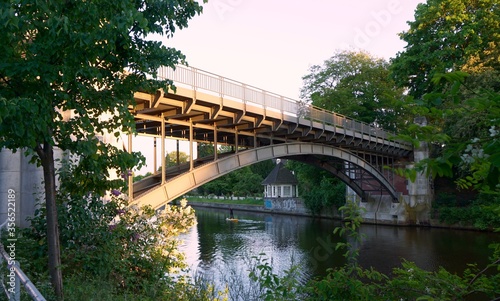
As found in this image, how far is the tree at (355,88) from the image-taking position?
1479 inches

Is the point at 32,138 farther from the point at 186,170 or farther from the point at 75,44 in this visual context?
the point at 186,170

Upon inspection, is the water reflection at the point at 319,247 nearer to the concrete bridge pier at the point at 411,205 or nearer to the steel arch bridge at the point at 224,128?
the concrete bridge pier at the point at 411,205

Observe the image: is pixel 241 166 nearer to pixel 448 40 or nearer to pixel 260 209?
pixel 448 40

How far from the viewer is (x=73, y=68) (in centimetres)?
499

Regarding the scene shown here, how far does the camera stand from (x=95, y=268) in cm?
728

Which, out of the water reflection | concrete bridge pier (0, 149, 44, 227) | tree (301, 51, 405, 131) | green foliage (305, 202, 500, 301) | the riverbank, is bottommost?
the water reflection

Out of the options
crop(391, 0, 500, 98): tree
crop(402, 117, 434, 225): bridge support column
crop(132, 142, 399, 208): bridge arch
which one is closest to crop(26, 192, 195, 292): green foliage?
crop(132, 142, 399, 208): bridge arch

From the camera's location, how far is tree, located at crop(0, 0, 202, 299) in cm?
457

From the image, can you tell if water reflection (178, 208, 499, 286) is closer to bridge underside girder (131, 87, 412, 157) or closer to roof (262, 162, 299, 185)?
bridge underside girder (131, 87, 412, 157)

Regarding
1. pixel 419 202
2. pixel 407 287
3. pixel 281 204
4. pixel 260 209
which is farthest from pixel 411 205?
pixel 407 287

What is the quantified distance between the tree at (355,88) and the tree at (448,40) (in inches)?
190

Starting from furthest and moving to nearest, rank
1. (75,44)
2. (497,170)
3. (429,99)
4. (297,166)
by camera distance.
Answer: (297,166) < (75,44) < (429,99) < (497,170)

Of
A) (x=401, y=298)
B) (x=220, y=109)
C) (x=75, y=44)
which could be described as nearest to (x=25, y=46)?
(x=75, y=44)

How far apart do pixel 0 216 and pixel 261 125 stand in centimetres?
1123
